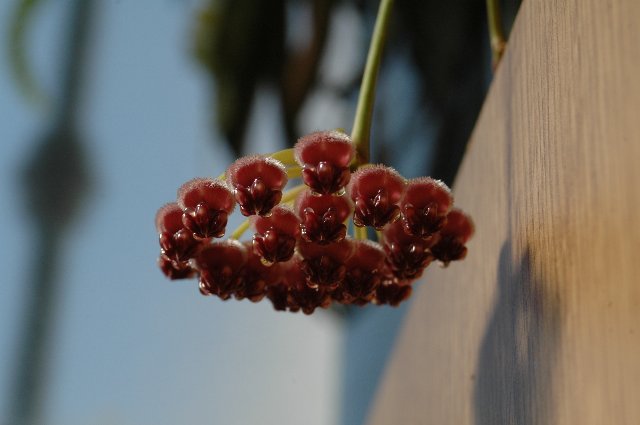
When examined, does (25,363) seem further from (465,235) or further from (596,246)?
(596,246)

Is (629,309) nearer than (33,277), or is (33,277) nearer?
(629,309)

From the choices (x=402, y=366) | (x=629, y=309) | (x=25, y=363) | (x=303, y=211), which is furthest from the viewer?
(x=25, y=363)

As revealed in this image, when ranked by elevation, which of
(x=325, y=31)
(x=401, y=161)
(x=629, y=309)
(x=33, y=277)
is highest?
(x=325, y=31)

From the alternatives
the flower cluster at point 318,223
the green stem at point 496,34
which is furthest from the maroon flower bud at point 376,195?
the green stem at point 496,34

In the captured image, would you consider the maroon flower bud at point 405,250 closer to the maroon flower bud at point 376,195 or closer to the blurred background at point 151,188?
the maroon flower bud at point 376,195

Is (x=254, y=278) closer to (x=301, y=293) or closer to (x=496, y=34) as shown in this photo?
(x=301, y=293)

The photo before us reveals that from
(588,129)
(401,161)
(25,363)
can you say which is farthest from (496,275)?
(25,363)

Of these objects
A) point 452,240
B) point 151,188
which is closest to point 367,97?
point 452,240
